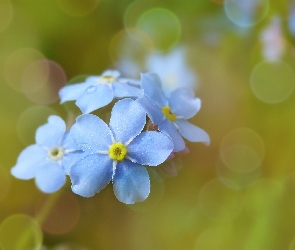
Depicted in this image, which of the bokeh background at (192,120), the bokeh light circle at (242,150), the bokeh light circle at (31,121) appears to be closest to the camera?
the bokeh background at (192,120)

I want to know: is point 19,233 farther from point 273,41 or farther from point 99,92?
point 273,41

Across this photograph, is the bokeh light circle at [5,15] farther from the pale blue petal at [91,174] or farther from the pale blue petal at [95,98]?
the pale blue petal at [91,174]

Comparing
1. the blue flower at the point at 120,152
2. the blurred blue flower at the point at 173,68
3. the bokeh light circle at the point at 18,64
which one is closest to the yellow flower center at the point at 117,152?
the blue flower at the point at 120,152

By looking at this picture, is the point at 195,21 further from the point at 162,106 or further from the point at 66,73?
the point at 162,106

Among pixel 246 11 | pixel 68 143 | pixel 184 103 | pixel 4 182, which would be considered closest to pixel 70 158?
pixel 68 143

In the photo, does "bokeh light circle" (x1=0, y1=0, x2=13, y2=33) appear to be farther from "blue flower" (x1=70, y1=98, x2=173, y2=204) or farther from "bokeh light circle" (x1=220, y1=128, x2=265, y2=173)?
"blue flower" (x1=70, y1=98, x2=173, y2=204)
